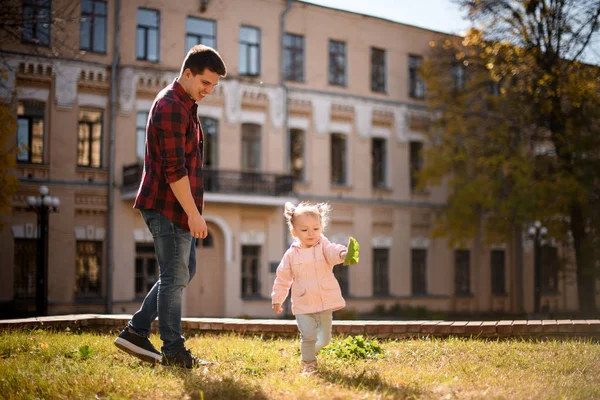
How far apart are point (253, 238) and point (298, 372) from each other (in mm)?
19664

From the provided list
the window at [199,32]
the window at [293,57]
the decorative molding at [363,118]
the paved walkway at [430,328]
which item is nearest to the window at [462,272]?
the decorative molding at [363,118]

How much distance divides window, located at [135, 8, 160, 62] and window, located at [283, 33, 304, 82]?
4539 mm

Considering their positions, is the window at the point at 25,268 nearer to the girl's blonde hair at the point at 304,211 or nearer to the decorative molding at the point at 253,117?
the decorative molding at the point at 253,117

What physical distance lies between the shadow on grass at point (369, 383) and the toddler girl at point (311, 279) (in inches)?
15.6

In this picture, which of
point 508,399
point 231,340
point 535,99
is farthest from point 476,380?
point 535,99

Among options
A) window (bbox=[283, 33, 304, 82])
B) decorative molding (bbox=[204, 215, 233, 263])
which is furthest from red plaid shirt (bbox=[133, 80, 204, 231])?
window (bbox=[283, 33, 304, 82])

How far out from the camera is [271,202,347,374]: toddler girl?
5.88 meters

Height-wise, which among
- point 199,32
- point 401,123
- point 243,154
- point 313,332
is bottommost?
point 313,332

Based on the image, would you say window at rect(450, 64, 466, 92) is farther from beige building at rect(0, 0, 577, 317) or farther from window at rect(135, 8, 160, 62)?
window at rect(135, 8, 160, 62)

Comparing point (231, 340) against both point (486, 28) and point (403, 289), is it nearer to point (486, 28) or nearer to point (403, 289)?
point (486, 28)

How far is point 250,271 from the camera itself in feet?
82.4

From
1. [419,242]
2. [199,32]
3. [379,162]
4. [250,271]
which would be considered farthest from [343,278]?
[199,32]

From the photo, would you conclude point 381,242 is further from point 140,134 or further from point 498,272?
point 140,134

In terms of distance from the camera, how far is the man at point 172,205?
5.50 m
